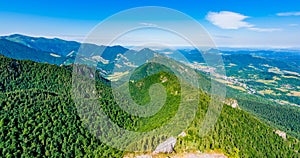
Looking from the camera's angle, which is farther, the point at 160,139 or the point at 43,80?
the point at 43,80

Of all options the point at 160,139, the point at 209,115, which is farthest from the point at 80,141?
the point at 209,115

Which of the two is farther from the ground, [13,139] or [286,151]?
[13,139]

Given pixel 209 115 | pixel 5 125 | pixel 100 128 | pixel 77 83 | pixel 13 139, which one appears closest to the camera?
pixel 209 115

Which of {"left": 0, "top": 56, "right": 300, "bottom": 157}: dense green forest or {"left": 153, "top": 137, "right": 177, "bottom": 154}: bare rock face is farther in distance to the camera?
{"left": 0, "top": 56, "right": 300, "bottom": 157}: dense green forest

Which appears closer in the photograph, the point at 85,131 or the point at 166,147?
the point at 166,147

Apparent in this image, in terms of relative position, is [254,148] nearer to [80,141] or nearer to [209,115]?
[209,115]

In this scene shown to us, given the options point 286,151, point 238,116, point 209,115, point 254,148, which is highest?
point 209,115

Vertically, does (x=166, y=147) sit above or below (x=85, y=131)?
above

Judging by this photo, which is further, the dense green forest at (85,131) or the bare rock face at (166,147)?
the dense green forest at (85,131)
